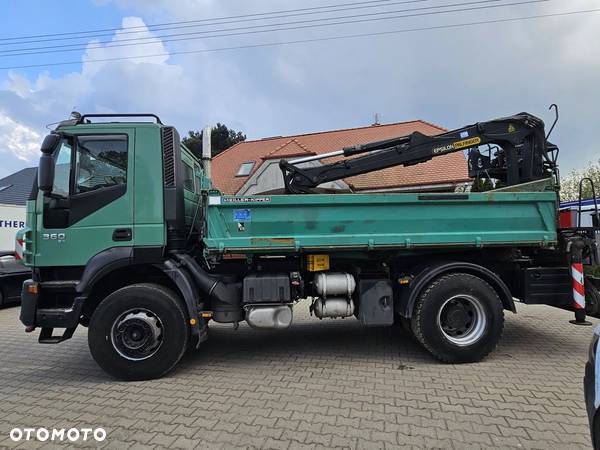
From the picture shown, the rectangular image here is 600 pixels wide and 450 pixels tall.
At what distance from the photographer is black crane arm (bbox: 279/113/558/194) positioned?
5.70m

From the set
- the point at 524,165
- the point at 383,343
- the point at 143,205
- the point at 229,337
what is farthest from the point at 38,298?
the point at 524,165

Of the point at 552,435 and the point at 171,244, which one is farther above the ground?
the point at 171,244

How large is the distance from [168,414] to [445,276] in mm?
3389

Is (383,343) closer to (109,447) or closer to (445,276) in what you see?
(445,276)

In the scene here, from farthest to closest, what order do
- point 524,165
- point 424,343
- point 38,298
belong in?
point 524,165, point 424,343, point 38,298

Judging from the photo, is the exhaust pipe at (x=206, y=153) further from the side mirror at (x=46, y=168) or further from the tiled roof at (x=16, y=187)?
the tiled roof at (x=16, y=187)

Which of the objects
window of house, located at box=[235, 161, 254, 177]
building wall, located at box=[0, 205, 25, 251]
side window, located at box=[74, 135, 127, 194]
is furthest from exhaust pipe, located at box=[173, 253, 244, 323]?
window of house, located at box=[235, 161, 254, 177]

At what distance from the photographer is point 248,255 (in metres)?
5.07

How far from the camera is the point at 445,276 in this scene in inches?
197

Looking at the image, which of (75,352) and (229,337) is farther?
(229,337)

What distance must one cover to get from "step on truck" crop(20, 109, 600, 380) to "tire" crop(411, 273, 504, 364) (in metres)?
0.01

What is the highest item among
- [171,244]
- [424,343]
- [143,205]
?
[143,205]

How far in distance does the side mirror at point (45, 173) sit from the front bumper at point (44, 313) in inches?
45.0

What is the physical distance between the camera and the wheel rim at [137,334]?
4539 millimetres
